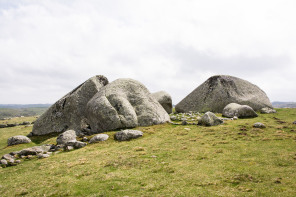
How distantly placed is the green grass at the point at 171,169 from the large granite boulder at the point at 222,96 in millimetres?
21510

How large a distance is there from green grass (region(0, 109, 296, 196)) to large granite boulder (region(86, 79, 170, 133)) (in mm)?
5317

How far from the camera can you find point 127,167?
541 inches

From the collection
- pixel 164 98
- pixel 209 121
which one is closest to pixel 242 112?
pixel 209 121

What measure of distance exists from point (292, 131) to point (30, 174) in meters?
25.1

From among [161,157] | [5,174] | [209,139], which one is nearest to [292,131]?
[209,139]

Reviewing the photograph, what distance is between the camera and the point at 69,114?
3119 centimetres

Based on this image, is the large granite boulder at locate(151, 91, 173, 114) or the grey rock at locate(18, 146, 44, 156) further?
the large granite boulder at locate(151, 91, 173, 114)

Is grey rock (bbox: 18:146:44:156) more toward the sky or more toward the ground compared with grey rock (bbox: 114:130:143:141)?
more toward the ground

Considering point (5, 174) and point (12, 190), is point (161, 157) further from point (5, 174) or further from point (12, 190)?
point (5, 174)

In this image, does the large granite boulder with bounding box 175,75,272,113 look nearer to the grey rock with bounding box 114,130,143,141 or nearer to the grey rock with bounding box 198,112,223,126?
the grey rock with bounding box 198,112,223,126

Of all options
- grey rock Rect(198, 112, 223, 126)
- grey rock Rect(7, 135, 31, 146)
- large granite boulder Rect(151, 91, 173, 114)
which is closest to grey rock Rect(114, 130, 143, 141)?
grey rock Rect(198, 112, 223, 126)

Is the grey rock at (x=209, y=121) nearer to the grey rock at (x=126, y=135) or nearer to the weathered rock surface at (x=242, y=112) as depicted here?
the weathered rock surface at (x=242, y=112)

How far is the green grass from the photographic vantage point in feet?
32.8

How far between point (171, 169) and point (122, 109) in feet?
50.1
